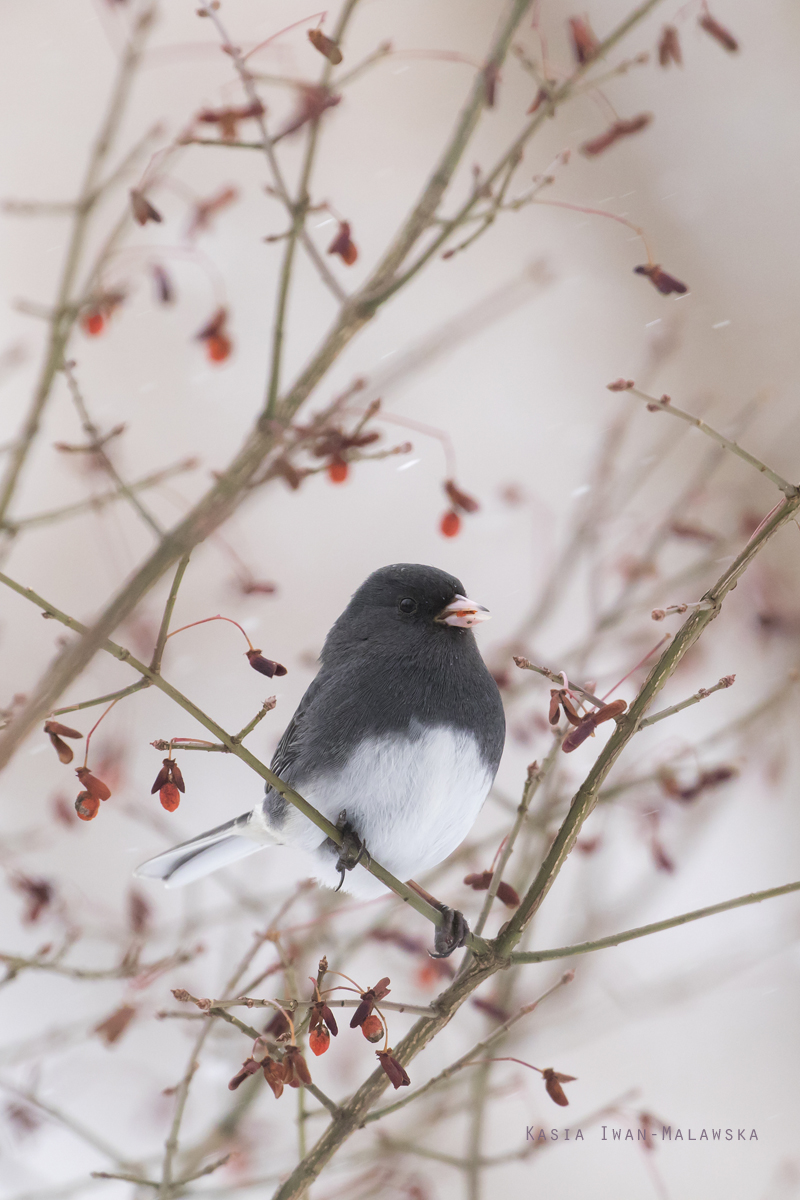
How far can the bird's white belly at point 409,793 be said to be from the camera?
1287 millimetres

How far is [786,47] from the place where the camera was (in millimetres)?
2830

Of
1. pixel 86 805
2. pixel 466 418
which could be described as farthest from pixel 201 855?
pixel 466 418

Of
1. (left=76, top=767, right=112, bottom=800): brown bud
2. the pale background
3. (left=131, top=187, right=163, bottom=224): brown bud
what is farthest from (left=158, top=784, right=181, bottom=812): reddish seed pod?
the pale background

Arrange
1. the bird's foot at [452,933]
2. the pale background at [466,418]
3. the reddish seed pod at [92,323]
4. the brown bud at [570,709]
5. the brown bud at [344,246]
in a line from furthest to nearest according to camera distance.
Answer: the pale background at [466,418], the reddish seed pod at [92,323], the bird's foot at [452,933], the brown bud at [344,246], the brown bud at [570,709]

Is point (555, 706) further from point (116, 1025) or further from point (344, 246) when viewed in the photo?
point (116, 1025)

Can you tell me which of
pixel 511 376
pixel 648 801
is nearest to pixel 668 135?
pixel 511 376

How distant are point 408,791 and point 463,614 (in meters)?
0.27

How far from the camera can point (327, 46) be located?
0.92m

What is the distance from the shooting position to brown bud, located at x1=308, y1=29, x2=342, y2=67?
0.90 metres

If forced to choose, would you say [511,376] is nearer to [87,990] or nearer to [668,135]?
[668,135]

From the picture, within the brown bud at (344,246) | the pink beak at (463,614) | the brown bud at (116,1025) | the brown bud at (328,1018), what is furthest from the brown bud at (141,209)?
the brown bud at (116,1025)

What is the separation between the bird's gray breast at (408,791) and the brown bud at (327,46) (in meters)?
0.79

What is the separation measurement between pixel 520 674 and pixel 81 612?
163cm

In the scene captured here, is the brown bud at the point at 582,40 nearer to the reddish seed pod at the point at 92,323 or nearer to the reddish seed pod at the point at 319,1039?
the reddish seed pod at the point at 92,323
